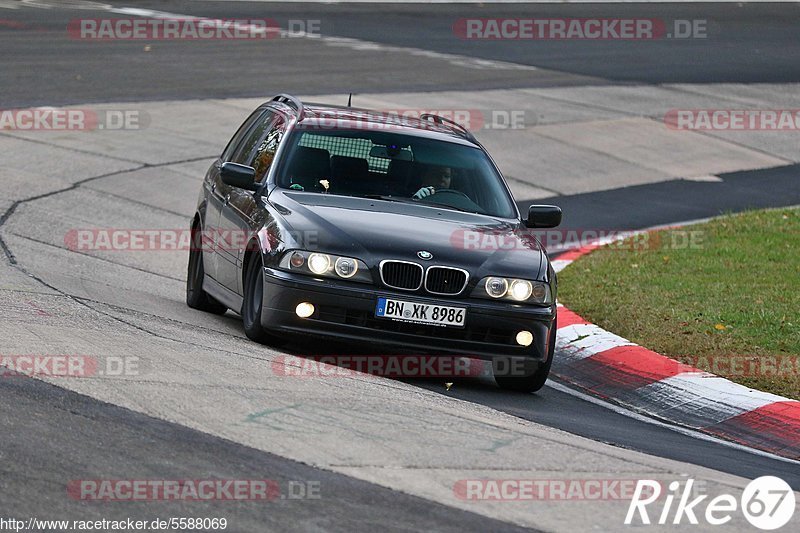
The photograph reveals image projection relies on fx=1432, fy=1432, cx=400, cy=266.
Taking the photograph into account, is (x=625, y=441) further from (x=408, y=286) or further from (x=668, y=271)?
(x=668, y=271)

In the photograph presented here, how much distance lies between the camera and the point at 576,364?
9852mm

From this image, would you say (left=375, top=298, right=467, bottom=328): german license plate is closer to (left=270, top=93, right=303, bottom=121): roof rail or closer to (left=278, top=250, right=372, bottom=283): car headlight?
(left=278, top=250, right=372, bottom=283): car headlight

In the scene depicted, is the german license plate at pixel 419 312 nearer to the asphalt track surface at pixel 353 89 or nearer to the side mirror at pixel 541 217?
the asphalt track surface at pixel 353 89

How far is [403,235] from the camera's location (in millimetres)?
8539

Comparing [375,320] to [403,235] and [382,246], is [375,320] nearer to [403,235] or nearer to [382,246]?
[382,246]

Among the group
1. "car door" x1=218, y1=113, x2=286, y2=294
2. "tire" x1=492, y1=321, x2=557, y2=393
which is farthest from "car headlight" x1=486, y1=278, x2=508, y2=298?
"car door" x1=218, y1=113, x2=286, y2=294

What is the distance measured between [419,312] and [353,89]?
48.1 ft

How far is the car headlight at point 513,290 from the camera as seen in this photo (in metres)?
8.39

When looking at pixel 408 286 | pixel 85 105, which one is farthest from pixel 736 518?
pixel 85 105

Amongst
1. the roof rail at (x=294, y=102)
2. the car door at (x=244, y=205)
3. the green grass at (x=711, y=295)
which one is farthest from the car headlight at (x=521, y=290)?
the roof rail at (x=294, y=102)

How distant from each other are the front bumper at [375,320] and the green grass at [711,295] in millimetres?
1673

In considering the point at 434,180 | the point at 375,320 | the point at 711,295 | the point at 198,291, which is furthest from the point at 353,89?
the point at 375,320

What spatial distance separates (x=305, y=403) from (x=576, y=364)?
11.0ft

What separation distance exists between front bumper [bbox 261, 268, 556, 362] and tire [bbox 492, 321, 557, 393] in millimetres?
245
